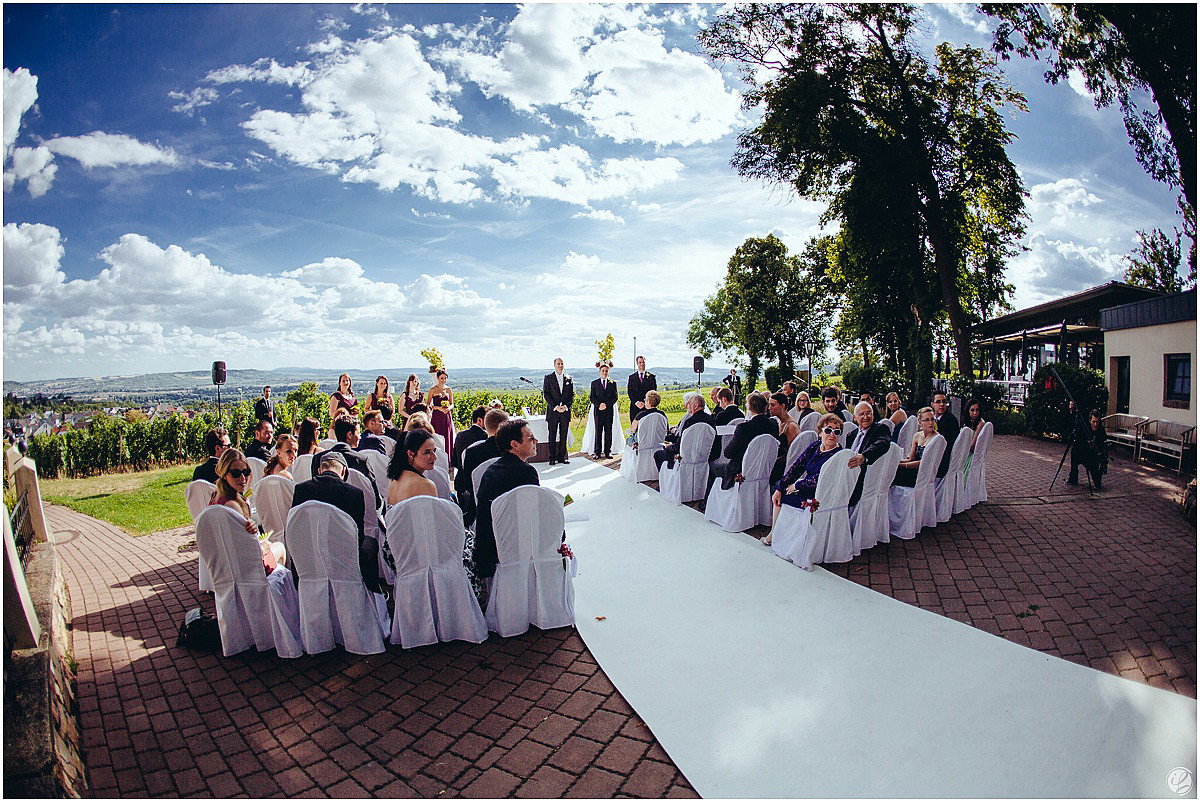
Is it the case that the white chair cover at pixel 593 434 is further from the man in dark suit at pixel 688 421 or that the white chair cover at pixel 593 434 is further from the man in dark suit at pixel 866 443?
the man in dark suit at pixel 866 443

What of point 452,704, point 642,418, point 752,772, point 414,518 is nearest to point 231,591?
point 414,518

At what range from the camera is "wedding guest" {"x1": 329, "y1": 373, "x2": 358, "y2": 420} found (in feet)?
27.2

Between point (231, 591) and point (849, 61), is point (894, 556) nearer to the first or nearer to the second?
point (231, 591)

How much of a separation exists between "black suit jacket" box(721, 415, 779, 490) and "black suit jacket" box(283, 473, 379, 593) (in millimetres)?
4022

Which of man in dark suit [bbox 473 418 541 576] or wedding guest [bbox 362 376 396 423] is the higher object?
wedding guest [bbox 362 376 396 423]

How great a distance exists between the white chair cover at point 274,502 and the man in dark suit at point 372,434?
4.06 feet

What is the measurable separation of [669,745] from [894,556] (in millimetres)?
3718

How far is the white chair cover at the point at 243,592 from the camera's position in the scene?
12.4 feet

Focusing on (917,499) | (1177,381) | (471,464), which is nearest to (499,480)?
(471,464)

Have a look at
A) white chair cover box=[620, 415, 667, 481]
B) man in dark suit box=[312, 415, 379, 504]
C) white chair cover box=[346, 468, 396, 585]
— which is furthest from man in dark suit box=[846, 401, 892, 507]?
man in dark suit box=[312, 415, 379, 504]

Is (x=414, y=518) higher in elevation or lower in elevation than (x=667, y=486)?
higher

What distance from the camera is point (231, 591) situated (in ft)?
12.8

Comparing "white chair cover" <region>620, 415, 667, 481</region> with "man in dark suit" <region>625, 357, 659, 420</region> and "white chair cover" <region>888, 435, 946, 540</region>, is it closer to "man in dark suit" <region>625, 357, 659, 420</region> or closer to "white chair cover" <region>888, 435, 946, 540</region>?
"man in dark suit" <region>625, 357, 659, 420</region>

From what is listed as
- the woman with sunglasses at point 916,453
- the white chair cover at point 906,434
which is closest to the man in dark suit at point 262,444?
the woman with sunglasses at point 916,453
